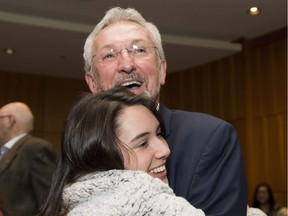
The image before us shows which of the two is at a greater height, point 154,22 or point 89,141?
point 154,22

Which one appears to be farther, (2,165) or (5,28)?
(5,28)

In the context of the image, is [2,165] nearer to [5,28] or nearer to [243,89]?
[5,28]

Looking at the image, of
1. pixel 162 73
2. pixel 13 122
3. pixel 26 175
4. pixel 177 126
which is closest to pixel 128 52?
pixel 162 73

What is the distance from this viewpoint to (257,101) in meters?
7.05

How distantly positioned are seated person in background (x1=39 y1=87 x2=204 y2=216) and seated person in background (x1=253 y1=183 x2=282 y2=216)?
16.0 ft

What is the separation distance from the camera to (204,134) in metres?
1.42

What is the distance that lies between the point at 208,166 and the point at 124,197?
452 millimetres

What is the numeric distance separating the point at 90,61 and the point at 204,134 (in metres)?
0.51

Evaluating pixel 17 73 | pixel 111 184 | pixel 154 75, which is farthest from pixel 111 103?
pixel 17 73

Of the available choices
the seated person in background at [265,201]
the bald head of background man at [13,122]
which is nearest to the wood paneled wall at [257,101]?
the seated person in background at [265,201]

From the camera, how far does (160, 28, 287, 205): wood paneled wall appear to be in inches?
260

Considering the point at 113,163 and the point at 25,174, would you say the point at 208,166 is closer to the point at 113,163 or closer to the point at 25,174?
the point at 113,163

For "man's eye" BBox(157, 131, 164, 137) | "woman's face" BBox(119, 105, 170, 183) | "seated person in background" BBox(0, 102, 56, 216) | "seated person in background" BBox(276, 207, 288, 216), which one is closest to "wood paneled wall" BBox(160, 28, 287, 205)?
"seated person in background" BBox(276, 207, 288, 216)

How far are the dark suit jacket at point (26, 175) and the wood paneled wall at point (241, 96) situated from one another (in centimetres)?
378
